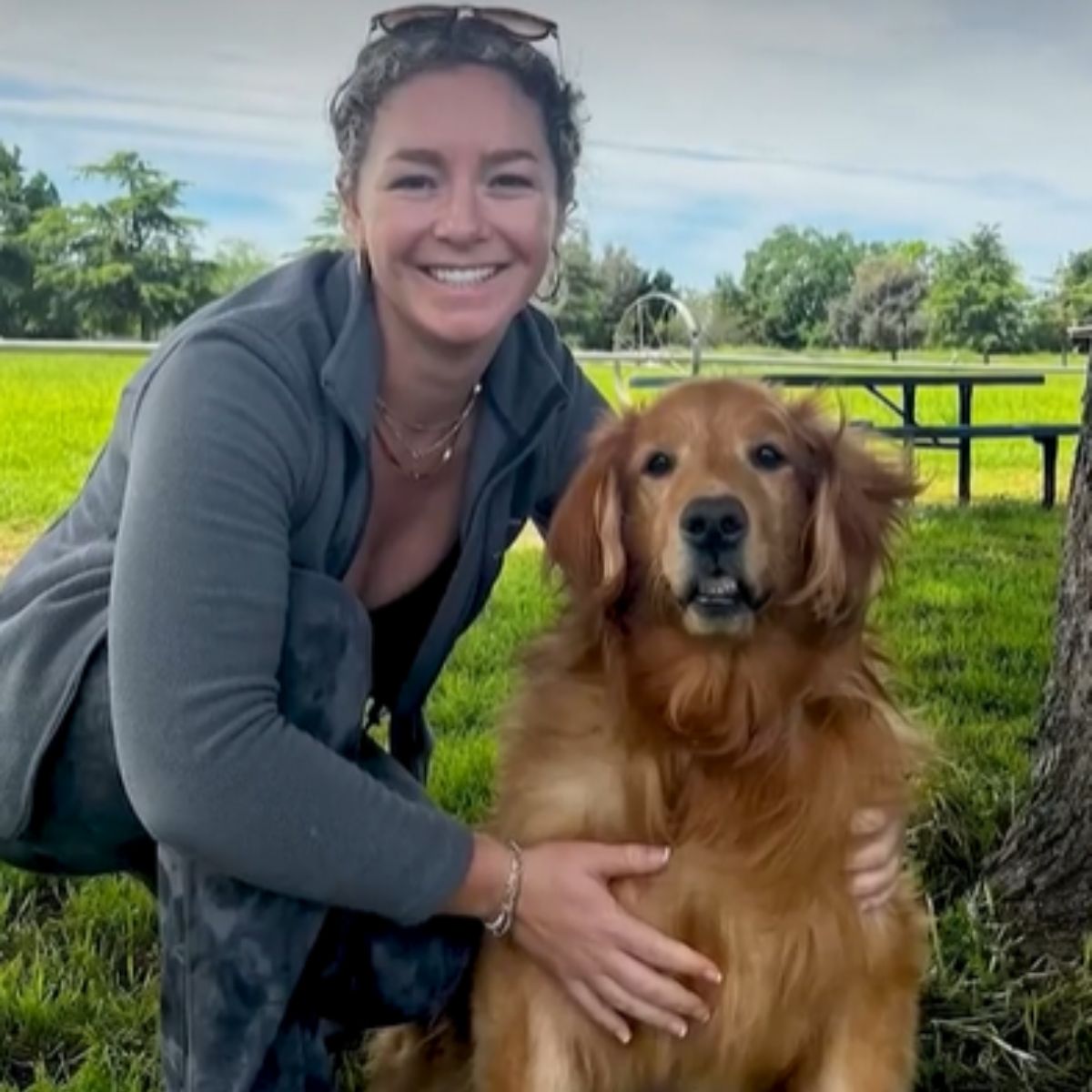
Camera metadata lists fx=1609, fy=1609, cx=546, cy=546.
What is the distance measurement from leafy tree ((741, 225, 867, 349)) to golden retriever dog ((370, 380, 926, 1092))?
3820 mm

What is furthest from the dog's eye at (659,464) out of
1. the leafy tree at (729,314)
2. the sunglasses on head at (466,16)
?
the leafy tree at (729,314)

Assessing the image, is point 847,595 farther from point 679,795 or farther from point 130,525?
point 130,525

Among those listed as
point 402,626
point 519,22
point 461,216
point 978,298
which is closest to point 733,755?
point 402,626

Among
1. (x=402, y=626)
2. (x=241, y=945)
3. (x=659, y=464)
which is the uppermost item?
(x=659, y=464)

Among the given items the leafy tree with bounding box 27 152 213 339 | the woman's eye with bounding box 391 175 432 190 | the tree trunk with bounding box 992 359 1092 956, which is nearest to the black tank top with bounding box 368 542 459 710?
the woman's eye with bounding box 391 175 432 190

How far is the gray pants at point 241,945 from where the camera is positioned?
194cm

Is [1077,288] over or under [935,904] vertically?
over

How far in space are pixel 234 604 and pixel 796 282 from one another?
573cm

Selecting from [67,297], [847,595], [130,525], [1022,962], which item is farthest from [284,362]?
[67,297]

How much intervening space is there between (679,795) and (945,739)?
5.63 feet

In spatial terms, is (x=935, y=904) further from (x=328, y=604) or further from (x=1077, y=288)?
(x=1077, y=288)

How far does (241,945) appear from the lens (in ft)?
6.36

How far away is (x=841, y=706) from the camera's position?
2.05 metres

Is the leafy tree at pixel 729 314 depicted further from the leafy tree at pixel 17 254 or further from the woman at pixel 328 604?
the leafy tree at pixel 17 254
